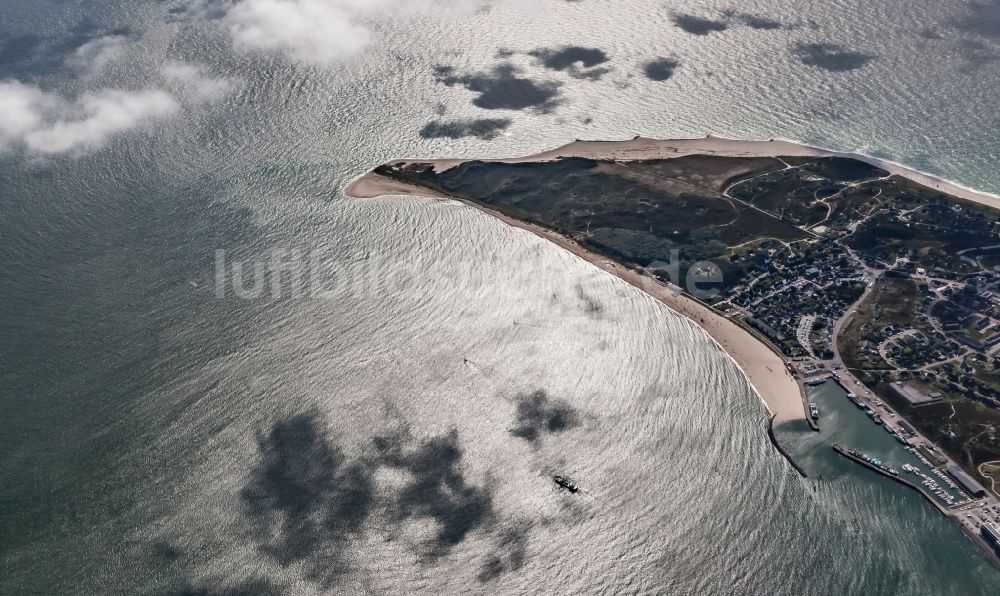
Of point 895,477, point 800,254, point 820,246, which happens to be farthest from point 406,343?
point 820,246

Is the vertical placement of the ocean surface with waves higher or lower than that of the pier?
higher

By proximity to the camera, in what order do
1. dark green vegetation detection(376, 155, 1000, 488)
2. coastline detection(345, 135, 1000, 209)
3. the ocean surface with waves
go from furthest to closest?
coastline detection(345, 135, 1000, 209) < dark green vegetation detection(376, 155, 1000, 488) < the ocean surface with waves

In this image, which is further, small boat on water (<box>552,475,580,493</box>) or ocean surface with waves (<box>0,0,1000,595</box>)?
small boat on water (<box>552,475,580,493</box>)

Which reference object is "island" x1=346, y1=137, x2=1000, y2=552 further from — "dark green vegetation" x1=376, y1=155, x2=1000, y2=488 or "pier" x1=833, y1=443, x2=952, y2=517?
"pier" x1=833, y1=443, x2=952, y2=517

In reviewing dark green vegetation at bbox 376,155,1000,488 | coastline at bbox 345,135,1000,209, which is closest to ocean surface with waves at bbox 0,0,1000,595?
coastline at bbox 345,135,1000,209

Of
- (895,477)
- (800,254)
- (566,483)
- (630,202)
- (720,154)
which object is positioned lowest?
(895,477)

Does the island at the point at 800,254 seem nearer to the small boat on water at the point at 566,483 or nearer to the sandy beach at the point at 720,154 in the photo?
the sandy beach at the point at 720,154

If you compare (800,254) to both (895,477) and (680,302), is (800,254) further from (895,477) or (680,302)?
(895,477)

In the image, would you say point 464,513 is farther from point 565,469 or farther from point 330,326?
point 330,326
